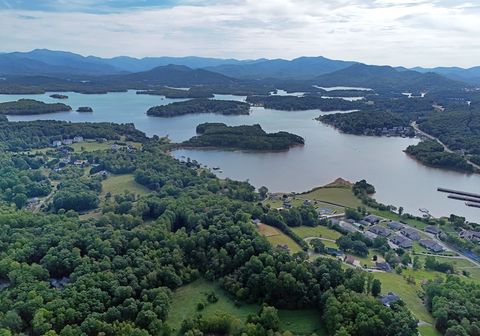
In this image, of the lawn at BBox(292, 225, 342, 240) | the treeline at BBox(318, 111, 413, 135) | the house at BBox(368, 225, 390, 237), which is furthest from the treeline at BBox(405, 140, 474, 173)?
the lawn at BBox(292, 225, 342, 240)

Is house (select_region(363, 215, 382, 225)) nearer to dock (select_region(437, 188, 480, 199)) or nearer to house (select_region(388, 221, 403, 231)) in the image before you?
house (select_region(388, 221, 403, 231))

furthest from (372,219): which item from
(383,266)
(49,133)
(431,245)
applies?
(49,133)

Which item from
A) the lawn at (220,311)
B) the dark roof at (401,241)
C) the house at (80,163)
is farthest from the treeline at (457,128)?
the house at (80,163)

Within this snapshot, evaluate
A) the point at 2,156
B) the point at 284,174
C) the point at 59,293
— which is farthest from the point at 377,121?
the point at 59,293

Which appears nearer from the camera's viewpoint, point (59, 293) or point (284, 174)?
point (59, 293)

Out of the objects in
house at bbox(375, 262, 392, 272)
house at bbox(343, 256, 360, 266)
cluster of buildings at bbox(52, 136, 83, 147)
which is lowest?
house at bbox(375, 262, 392, 272)

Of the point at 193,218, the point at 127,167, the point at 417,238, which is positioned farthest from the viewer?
the point at 127,167

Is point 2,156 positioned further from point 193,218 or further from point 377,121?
point 377,121
